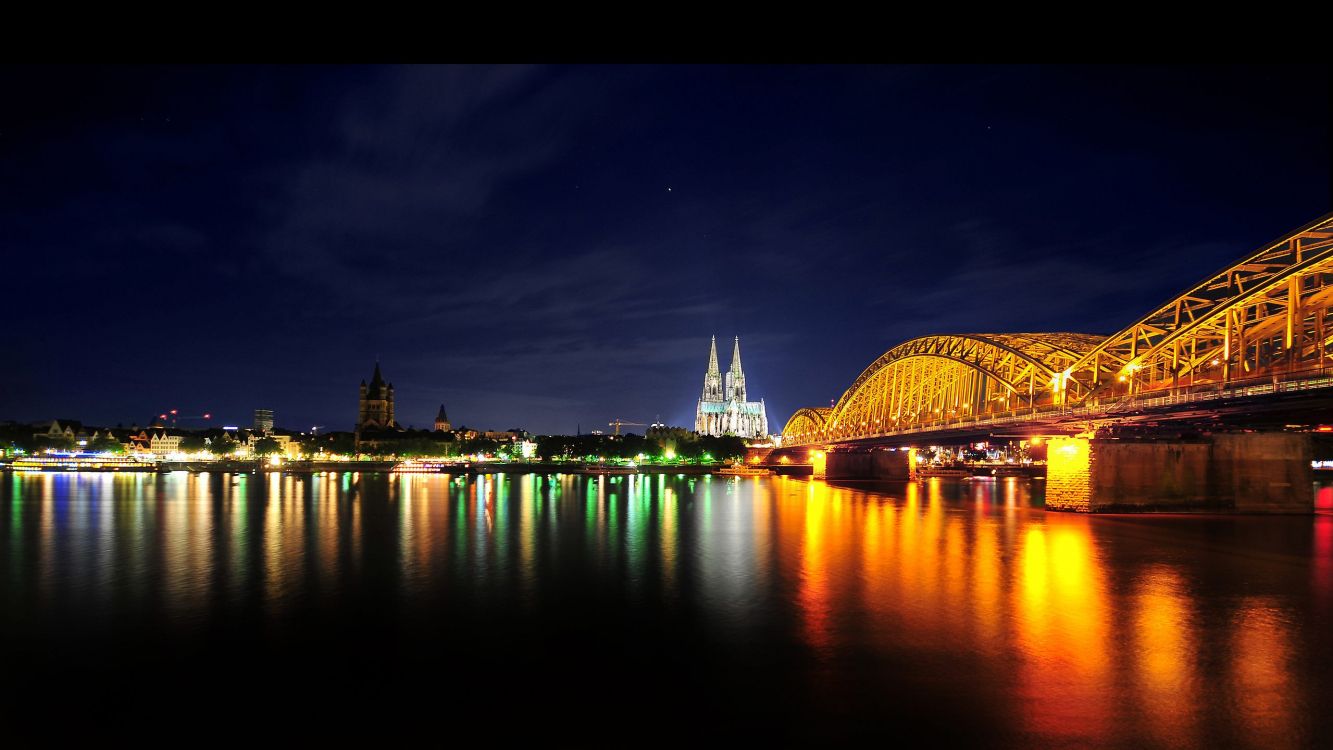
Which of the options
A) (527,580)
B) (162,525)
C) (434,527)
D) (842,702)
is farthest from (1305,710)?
(162,525)

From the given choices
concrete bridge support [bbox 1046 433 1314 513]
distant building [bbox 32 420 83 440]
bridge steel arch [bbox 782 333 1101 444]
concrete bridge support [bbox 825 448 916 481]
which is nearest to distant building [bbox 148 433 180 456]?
distant building [bbox 32 420 83 440]

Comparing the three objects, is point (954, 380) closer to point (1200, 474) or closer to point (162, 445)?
point (1200, 474)

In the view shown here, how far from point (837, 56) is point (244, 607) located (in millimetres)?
22706

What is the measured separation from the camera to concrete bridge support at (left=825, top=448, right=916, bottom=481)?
112 metres

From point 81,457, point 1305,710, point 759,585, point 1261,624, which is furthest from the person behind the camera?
point 81,457

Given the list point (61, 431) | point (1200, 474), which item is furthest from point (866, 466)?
point (61, 431)

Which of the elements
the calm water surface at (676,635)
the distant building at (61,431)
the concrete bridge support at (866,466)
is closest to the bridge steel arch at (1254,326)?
the calm water surface at (676,635)

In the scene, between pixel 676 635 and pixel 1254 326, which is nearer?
pixel 676 635

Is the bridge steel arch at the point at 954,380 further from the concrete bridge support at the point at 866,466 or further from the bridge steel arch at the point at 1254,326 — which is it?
the bridge steel arch at the point at 1254,326

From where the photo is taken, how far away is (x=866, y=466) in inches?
4417

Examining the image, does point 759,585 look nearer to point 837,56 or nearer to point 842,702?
point 842,702

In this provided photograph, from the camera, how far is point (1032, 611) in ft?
69.5

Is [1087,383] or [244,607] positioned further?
[1087,383]

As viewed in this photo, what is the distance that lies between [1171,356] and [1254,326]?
8350 mm
